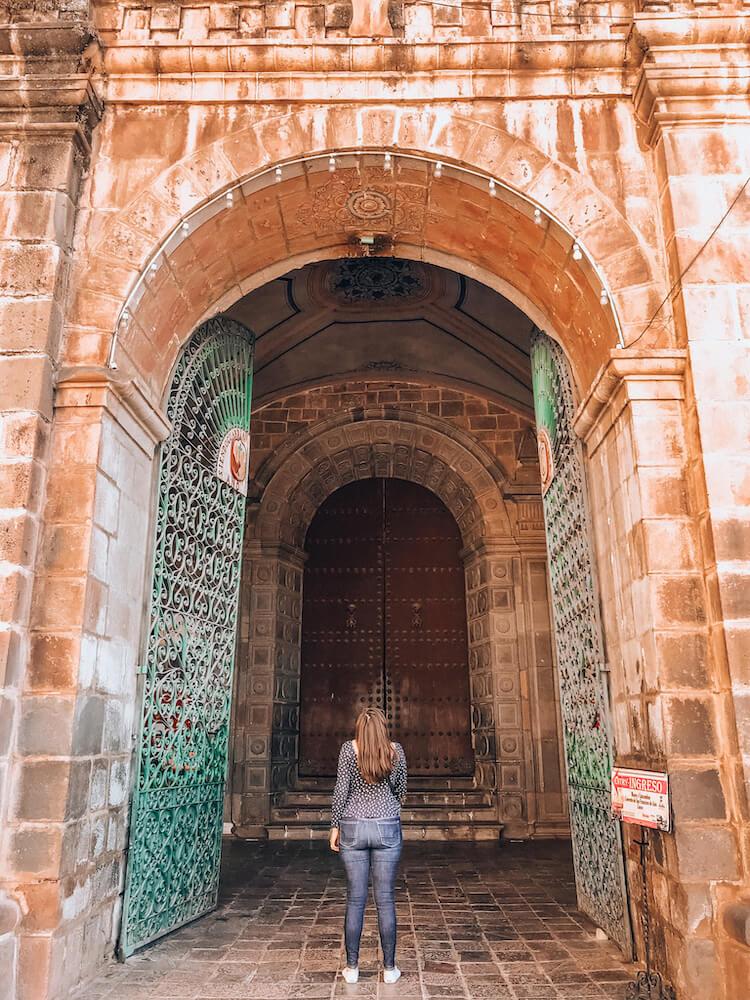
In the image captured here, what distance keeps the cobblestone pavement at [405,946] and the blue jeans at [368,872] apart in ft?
0.57

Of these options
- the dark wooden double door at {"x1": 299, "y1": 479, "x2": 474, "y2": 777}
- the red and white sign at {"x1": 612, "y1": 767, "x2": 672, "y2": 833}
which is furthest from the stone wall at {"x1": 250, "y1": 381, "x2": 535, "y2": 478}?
the red and white sign at {"x1": 612, "y1": 767, "x2": 672, "y2": 833}

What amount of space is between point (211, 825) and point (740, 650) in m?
3.26

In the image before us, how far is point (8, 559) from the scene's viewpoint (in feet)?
12.2

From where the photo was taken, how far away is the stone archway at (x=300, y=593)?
26.1 ft

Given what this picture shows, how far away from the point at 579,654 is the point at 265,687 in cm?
426

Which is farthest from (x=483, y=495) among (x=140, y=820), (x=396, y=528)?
(x=140, y=820)

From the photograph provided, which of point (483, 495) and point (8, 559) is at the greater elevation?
point (483, 495)

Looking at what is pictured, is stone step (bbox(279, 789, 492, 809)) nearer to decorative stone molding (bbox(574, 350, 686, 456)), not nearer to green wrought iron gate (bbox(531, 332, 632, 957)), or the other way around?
green wrought iron gate (bbox(531, 332, 632, 957))

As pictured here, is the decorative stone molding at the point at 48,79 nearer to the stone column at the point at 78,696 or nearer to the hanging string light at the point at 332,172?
the hanging string light at the point at 332,172

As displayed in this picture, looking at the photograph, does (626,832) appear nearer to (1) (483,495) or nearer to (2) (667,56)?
(2) (667,56)

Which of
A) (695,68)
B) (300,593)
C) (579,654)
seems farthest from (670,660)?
(300,593)

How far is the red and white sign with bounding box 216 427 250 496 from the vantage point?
537 cm

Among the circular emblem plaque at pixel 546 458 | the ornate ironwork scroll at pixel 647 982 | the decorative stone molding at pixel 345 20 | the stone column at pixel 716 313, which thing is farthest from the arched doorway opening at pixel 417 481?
the ornate ironwork scroll at pixel 647 982

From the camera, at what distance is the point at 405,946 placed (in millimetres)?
4133
